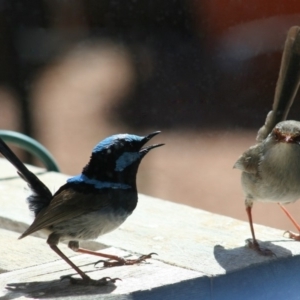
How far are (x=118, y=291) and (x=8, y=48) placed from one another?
623 cm

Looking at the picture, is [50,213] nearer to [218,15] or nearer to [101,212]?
[101,212]

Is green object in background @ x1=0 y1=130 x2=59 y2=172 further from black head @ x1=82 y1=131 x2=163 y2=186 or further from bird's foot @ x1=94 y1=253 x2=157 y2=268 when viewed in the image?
black head @ x1=82 y1=131 x2=163 y2=186

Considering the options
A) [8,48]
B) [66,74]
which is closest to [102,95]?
[66,74]

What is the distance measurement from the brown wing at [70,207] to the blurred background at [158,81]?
151 centimetres

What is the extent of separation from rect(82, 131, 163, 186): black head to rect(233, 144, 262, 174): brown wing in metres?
0.88

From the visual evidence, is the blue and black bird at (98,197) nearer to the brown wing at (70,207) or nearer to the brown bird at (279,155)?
the brown wing at (70,207)

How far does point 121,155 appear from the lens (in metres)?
2.51

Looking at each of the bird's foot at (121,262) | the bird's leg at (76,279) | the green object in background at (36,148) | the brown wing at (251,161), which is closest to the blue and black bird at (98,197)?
the bird's leg at (76,279)

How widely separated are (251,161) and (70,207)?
105cm

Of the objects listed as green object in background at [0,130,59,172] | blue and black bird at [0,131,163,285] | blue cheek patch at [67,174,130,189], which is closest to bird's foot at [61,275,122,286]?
blue and black bird at [0,131,163,285]

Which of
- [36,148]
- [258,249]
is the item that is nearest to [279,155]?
[258,249]

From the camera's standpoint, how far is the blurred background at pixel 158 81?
433 cm

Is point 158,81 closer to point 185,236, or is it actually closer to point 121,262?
point 185,236

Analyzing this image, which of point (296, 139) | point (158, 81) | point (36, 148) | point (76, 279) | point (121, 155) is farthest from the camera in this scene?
point (158, 81)
